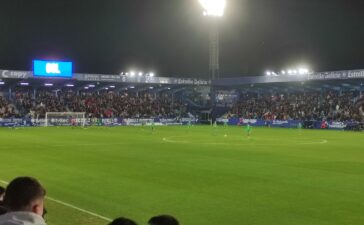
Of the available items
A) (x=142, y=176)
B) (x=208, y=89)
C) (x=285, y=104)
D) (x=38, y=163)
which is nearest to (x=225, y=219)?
(x=142, y=176)

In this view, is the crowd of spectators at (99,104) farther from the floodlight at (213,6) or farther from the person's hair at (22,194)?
the person's hair at (22,194)

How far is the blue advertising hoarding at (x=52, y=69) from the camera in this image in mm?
64312

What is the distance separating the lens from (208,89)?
275 ft

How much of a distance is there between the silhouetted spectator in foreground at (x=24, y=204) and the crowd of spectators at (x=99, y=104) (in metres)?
63.2

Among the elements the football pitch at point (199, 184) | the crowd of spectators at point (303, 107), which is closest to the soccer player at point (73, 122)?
the crowd of spectators at point (303, 107)

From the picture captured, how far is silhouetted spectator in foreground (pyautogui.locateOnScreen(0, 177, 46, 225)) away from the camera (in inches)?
132

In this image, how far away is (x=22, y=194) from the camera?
3609 millimetres

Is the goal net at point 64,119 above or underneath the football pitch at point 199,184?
above

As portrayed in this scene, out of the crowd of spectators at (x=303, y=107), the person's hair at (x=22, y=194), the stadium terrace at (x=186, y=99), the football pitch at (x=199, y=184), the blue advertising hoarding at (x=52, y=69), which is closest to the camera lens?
the person's hair at (x=22, y=194)

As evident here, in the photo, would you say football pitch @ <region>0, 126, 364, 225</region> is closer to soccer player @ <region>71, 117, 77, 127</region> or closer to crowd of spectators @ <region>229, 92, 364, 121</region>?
soccer player @ <region>71, 117, 77, 127</region>

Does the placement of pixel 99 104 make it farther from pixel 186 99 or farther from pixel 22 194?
pixel 22 194

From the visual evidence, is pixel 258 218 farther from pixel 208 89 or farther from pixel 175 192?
pixel 208 89

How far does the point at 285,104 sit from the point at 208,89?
631 inches

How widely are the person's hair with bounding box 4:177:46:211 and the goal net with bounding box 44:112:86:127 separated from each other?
197ft
